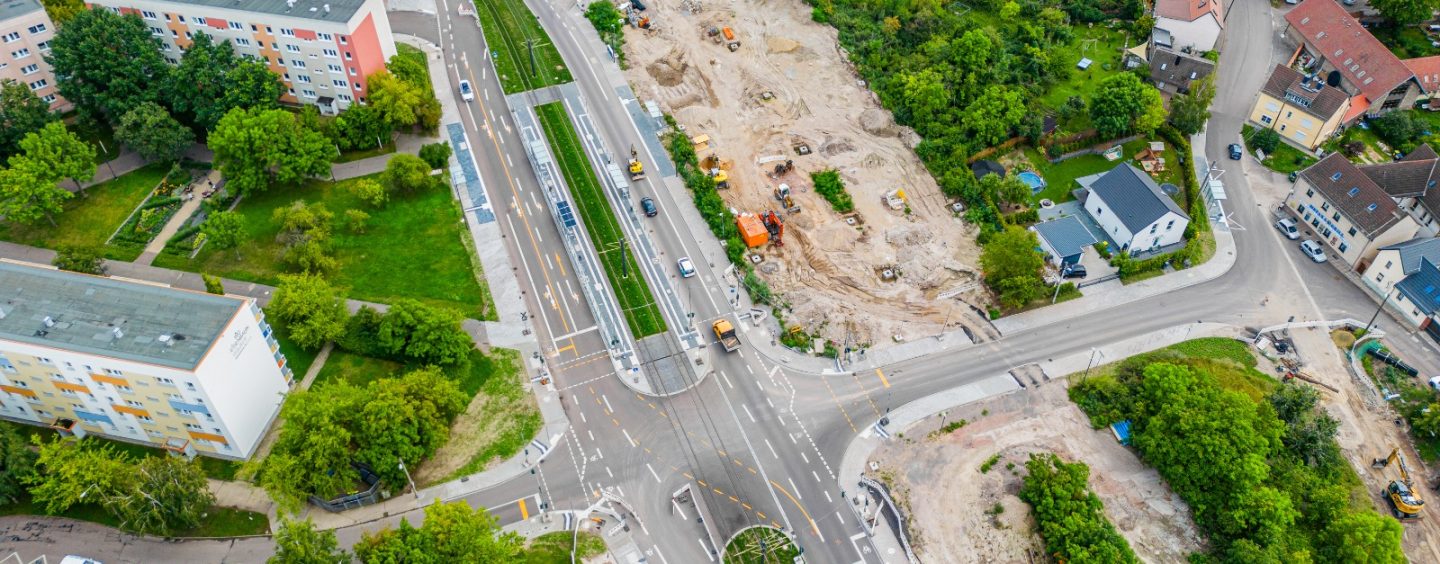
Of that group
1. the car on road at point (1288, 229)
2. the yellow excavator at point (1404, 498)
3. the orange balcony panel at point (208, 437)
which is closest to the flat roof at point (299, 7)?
the orange balcony panel at point (208, 437)

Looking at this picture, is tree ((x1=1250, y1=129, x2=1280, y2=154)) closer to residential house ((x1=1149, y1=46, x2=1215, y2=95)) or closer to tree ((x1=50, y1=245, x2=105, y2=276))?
residential house ((x1=1149, y1=46, x2=1215, y2=95))

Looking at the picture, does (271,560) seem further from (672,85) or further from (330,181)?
(672,85)

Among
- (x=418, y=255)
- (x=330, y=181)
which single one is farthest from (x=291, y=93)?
(x=418, y=255)

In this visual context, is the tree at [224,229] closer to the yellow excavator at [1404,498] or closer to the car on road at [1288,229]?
the yellow excavator at [1404,498]

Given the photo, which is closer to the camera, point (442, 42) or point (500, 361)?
point (500, 361)

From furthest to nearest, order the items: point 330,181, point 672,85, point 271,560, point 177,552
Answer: point 672,85, point 330,181, point 177,552, point 271,560

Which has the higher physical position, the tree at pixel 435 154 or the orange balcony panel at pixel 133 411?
the tree at pixel 435 154

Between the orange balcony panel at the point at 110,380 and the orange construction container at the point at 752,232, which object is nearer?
the orange balcony panel at the point at 110,380

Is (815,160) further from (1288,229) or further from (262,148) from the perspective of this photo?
(262,148)
